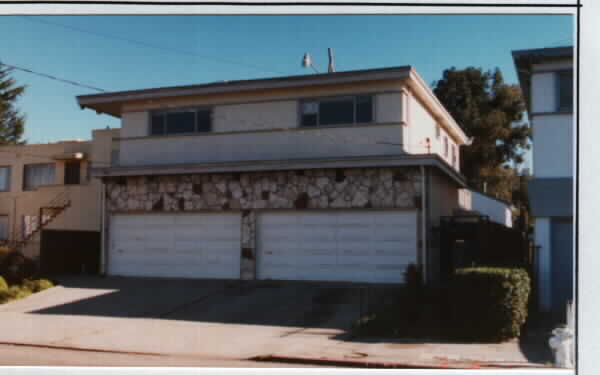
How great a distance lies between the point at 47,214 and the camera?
25703 millimetres

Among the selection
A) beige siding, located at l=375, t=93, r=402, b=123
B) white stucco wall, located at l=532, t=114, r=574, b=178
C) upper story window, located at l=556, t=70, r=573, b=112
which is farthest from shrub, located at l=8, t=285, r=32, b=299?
upper story window, located at l=556, t=70, r=573, b=112

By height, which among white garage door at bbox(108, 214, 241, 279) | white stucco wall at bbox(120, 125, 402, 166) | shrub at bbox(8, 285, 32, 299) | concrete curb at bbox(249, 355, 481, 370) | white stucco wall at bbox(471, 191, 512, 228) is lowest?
concrete curb at bbox(249, 355, 481, 370)

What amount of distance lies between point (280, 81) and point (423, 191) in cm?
495

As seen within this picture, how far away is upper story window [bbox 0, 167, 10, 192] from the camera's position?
27.7 m

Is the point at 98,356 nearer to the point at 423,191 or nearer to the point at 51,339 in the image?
the point at 51,339

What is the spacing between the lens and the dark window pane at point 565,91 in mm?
15117

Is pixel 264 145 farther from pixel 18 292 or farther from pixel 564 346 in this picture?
pixel 564 346

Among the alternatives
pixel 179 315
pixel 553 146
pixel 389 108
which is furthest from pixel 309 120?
pixel 179 315

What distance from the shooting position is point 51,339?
42.8 ft

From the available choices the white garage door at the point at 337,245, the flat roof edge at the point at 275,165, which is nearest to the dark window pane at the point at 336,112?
the flat roof edge at the point at 275,165

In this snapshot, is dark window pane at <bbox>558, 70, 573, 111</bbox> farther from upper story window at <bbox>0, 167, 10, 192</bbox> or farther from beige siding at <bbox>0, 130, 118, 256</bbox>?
upper story window at <bbox>0, 167, 10, 192</bbox>

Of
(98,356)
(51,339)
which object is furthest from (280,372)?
(51,339)

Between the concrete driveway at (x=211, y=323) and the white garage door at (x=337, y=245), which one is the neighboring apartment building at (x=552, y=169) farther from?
the concrete driveway at (x=211, y=323)

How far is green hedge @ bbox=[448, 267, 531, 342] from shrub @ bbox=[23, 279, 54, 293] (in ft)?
37.0
